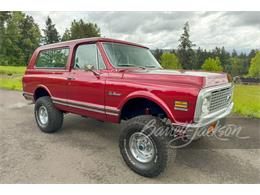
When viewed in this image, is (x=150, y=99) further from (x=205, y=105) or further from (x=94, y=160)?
(x=94, y=160)

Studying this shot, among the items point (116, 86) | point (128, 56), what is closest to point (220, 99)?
point (116, 86)

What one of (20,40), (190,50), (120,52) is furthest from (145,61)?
(20,40)

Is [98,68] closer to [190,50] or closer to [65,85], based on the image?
[65,85]

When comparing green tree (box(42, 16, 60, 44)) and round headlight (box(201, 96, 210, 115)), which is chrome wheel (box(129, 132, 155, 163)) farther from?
green tree (box(42, 16, 60, 44))

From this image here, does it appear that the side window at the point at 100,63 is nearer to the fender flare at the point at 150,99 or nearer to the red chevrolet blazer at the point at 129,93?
the red chevrolet blazer at the point at 129,93

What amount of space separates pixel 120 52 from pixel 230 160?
280 cm

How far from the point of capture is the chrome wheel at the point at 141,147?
124 inches

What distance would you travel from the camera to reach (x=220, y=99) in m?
3.18

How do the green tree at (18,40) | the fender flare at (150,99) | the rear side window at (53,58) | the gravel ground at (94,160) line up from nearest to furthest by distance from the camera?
the fender flare at (150,99)
the gravel ground at (94,160)
the rear side window at (53,58)
the green tree at (18,40)

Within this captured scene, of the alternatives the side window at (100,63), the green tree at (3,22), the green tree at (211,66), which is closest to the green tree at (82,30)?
the green tree at (3,22)

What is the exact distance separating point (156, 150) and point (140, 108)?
95 centimetres

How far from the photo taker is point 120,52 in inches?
155

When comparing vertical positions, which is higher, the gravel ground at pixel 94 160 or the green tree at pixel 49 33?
the green tree at pixel 49 33

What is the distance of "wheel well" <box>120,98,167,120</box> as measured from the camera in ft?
11.1
